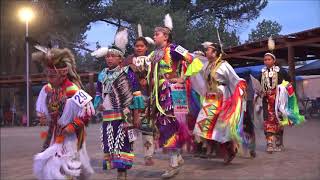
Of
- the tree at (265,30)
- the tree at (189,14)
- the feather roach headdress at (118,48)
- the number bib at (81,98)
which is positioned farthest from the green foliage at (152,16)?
the number bib at (81,98)

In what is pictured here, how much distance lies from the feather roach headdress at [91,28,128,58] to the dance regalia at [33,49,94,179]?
3.14 feet

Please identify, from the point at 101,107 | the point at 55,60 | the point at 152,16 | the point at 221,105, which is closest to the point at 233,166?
the point at 221,105

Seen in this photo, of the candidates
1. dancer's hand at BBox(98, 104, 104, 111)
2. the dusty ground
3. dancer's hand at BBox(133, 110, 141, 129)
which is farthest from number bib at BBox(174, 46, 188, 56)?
the dusty ground

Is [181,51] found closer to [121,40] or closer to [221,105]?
[121,40]

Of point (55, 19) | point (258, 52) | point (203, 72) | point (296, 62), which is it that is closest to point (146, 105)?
point (203, 72)

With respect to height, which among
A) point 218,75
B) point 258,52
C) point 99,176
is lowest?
point 99,176

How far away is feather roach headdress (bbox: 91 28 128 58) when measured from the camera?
587 centimetres

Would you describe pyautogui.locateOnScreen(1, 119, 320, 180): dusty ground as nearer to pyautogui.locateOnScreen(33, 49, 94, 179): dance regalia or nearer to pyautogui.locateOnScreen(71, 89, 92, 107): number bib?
pyautogui.locateOnScreen(33, 49, 94, 179): dance regalia

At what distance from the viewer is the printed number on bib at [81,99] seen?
4719 mm

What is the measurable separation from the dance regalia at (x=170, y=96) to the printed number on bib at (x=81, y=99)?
1.45m

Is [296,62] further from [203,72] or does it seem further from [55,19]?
[55,19]

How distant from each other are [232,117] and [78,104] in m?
2.61

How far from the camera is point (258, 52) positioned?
9.07m

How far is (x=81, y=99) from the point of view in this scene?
4738 mm
